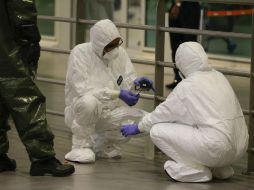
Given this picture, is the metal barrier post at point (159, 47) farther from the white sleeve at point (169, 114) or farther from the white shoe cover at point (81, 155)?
the white sleeve at point (169, 114)

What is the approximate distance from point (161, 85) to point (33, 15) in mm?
1690

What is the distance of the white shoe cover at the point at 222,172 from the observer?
17.4 ft

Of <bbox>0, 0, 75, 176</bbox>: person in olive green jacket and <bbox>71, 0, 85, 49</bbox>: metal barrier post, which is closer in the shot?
<bbox>0, 0, 75, 176</bbox>: person in olive green jacket

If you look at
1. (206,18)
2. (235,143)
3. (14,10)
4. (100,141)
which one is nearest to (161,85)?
(100,141)

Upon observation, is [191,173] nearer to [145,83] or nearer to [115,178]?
[115,178]

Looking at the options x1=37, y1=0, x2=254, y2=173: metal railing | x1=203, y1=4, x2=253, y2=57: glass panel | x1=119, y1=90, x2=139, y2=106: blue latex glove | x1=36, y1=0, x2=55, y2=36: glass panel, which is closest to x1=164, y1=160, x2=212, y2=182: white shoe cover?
x1=37, y1=0, x2=254, y2=173: metal railing

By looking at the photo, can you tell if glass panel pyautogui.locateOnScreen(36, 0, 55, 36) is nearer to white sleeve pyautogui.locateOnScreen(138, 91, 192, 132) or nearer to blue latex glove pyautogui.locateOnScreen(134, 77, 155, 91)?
blue latex glove pyautogui.locateOnScreen(134, 77, 155, 91)

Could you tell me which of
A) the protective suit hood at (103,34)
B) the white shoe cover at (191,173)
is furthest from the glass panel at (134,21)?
the white shoe cover at (191,173)

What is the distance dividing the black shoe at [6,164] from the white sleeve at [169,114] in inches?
36.9

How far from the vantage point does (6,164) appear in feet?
17.4

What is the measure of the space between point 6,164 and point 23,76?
68cm

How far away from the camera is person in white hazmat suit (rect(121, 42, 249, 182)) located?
5051 millimetres

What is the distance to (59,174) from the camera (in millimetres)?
5129

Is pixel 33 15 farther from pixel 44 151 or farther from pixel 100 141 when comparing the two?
pixel 100 141
